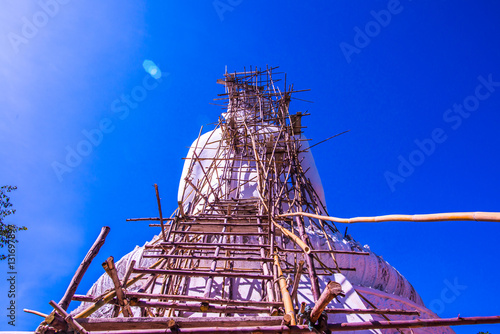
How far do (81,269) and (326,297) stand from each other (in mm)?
1427

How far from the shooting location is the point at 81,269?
5.94 feet

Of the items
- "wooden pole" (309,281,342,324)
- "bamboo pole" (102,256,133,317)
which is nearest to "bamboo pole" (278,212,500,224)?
"wooden pole" (309,281,342,324)

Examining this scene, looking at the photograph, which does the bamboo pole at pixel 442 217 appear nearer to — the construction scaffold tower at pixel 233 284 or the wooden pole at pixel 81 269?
the construction scaffold tower at pixel 233 284

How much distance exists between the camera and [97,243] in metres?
1.94

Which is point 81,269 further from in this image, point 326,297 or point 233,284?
point 233,284

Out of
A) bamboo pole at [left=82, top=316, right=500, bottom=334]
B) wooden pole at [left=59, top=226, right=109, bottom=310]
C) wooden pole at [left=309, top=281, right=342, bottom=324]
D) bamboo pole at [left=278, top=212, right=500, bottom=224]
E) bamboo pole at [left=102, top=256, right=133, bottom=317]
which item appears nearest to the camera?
bamboo pole at [left=278, top=212, right=500, bottom=224]

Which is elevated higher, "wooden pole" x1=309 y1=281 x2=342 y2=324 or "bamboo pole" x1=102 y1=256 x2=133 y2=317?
"bamboo pole" x1=102 y1=256 x2=133 y2=317

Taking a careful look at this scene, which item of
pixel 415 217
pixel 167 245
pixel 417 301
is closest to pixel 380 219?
pixel 415 217

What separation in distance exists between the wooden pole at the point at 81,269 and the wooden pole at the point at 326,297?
4.36ft

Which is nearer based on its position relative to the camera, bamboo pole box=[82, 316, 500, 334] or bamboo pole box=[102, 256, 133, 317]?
bamboo pole box=[82, 316, 500, 334]

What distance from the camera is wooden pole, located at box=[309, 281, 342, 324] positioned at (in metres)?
1.26

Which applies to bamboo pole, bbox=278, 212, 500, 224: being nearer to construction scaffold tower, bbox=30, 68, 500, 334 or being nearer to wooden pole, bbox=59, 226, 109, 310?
construction scaffold tower, bbox=30, 68, 500, 334

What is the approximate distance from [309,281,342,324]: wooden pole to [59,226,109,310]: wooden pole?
1.33m

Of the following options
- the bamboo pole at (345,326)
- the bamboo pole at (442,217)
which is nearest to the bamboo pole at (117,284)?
the bamboo pole at (345,326)
